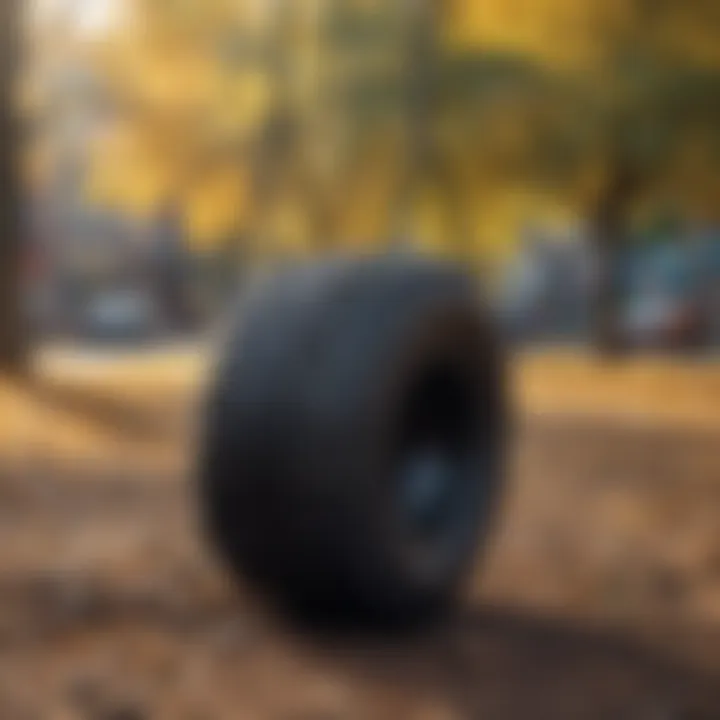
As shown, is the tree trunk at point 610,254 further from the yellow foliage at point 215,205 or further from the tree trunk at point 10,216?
the tree trunk at point 10,216

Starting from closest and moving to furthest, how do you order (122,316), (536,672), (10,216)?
(536,672)
(122,316)
(10,216)

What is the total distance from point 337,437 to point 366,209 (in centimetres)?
94

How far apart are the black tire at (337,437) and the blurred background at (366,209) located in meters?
0.39

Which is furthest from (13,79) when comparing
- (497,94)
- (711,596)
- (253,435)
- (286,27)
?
(711,596)

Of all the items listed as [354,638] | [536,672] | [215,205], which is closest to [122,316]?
[215,205]

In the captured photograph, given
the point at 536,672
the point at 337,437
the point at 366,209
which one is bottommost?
the point at 536,672

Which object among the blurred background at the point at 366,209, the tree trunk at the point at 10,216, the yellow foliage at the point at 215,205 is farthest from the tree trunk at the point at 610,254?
the tree trunk at the point at 10,216

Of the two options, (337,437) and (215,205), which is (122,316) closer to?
(215,205)

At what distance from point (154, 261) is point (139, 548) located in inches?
21.5

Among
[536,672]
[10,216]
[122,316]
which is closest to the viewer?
[536,672]

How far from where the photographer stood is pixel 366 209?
7.21 ft

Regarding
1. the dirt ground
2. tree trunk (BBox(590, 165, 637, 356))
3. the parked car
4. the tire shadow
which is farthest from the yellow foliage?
the tire shadow

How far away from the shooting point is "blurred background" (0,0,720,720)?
2.00 meters

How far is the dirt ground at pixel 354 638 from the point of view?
122 centimetres
